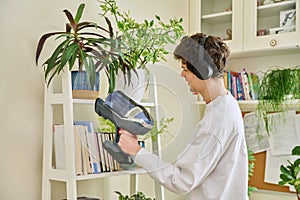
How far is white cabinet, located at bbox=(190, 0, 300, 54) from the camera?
2.31m

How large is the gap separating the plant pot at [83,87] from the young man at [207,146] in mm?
288

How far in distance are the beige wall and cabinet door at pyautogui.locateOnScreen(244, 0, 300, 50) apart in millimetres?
1201

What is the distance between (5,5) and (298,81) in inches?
62.7

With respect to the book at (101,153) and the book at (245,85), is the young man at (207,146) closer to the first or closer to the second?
the book at (101,153)

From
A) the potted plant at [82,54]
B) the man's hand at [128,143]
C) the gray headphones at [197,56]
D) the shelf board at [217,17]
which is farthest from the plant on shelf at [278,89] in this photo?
the man's hand at [128,143]

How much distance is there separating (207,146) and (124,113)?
0.32 meters

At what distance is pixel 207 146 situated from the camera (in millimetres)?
Answer: 1344

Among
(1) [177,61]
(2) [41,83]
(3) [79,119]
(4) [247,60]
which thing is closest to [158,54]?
(1) [177,61]

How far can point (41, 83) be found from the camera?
1.79 metres

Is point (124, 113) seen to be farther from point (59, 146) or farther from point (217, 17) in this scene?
point (217, 17)

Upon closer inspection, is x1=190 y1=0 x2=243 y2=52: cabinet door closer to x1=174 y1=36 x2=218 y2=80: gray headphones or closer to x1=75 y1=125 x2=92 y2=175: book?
x1=174 y1=36 x2=218 y2=80: gray headphones

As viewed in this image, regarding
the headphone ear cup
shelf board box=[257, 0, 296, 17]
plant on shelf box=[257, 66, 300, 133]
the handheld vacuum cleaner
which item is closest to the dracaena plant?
the handheld vacuum cleaner

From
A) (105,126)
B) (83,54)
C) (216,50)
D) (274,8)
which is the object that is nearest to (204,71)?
(216,50)

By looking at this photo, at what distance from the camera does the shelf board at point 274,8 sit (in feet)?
7.57
